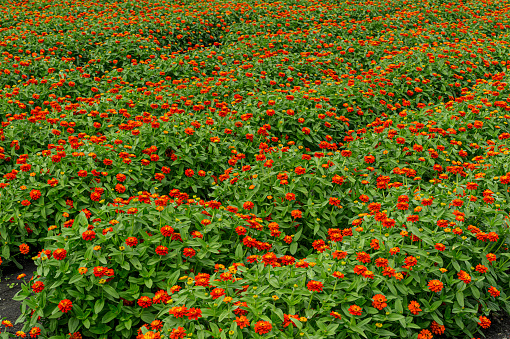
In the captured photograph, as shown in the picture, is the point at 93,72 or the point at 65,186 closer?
the point at 65,186

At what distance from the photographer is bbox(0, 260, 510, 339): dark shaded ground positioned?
298 centimetres

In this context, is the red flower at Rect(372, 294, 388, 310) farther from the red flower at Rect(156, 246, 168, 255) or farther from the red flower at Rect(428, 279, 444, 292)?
the red flower at Rect(156, 246, 168, 255)

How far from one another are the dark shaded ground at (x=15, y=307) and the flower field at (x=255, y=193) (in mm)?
71

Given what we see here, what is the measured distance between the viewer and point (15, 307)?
3242mm

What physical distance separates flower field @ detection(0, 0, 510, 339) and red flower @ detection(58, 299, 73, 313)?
2 cm

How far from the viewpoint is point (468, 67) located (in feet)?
23.3

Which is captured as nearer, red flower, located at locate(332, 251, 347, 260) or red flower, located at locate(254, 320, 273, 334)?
red flower, located at locate(254, 320, 273, 334)

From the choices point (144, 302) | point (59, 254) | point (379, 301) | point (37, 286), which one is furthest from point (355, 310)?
point (37, 286)

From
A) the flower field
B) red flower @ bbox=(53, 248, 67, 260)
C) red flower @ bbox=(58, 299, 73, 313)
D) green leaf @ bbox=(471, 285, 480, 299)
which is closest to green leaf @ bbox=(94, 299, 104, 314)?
the flower field

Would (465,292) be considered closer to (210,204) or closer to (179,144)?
(210,204)

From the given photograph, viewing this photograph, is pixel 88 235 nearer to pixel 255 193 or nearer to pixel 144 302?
pixel 144 302

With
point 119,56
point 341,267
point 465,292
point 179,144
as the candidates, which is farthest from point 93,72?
point 465,292

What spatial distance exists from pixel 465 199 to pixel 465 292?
0.87 meters

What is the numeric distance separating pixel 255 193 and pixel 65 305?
1.80 metres
